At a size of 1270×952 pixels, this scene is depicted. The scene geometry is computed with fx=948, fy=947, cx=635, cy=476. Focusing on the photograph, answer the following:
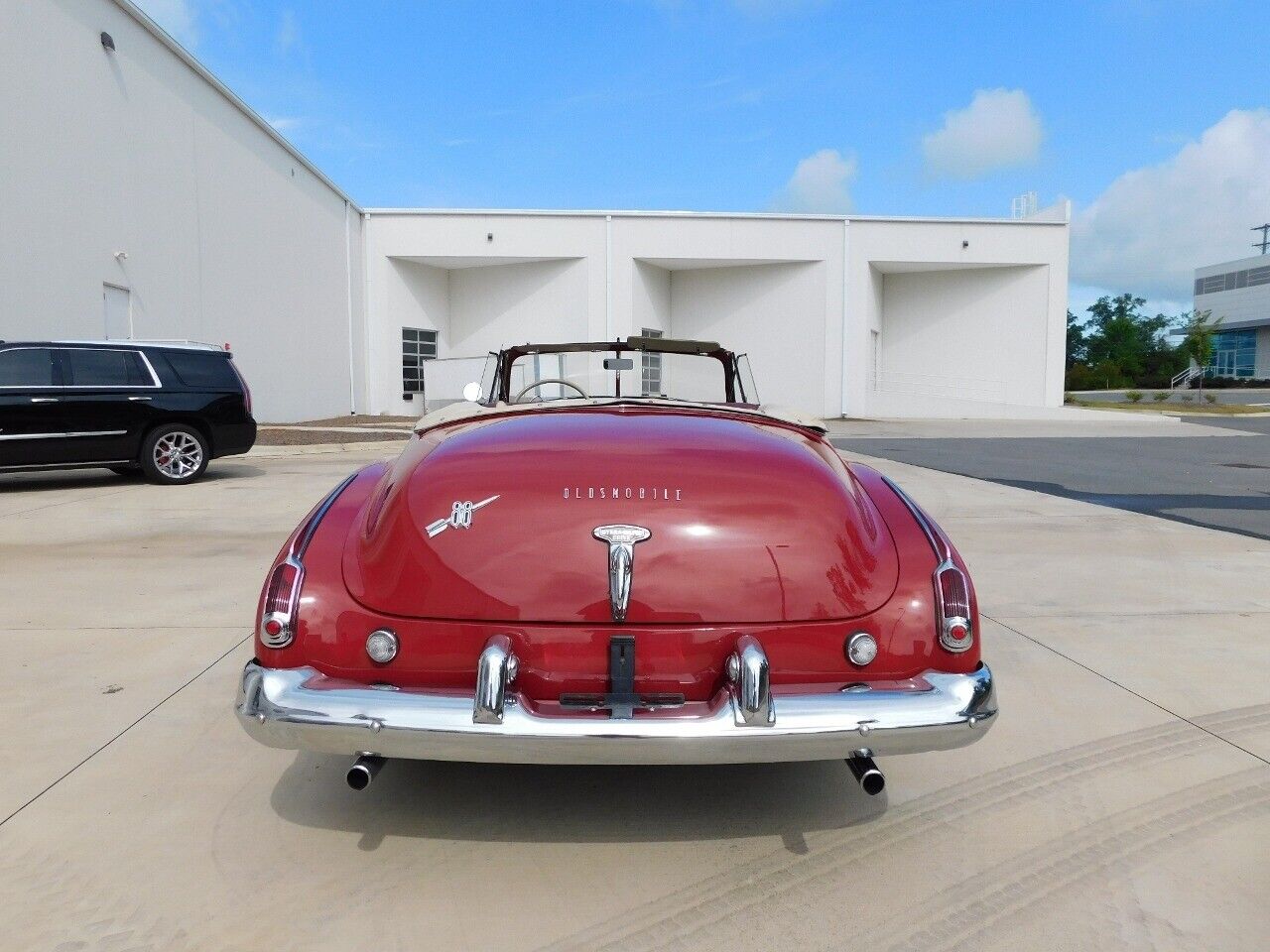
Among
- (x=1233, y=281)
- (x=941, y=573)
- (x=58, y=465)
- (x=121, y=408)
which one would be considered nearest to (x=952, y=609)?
(x=941, y=573)

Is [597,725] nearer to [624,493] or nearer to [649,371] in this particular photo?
[624,493]

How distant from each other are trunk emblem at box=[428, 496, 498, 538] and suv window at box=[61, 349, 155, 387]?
8831mm

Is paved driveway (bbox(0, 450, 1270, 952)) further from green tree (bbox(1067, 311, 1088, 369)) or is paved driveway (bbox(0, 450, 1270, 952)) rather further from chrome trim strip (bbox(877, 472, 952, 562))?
green tree (bbox(1067, 311, 1088, 369))

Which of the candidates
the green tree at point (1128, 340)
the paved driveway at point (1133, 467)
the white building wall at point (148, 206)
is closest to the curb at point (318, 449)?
the white building wall at point (148, 206)

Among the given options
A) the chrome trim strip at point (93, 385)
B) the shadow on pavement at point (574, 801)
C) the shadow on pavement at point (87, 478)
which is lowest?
the shadow on pavement at point (574, 801)

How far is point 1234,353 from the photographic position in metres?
75.1

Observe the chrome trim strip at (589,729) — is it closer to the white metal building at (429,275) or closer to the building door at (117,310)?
the white metal building at (429,275)

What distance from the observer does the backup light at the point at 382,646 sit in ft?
7.76

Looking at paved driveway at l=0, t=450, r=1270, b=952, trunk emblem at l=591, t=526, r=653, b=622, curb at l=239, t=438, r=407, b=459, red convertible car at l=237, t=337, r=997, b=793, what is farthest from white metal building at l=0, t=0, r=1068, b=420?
trunk emblem at l=591, t=526, r=653, b=622

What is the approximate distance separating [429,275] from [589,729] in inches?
1066

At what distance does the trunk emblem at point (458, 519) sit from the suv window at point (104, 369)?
348 inches

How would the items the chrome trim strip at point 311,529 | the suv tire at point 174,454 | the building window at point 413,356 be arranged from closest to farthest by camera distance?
the chrome trim strip at point 311,529 < the suv tire at point 174,454 < the building window at point 413,356

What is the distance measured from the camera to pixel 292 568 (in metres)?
2.54

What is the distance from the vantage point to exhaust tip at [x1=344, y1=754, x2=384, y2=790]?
234 cm
